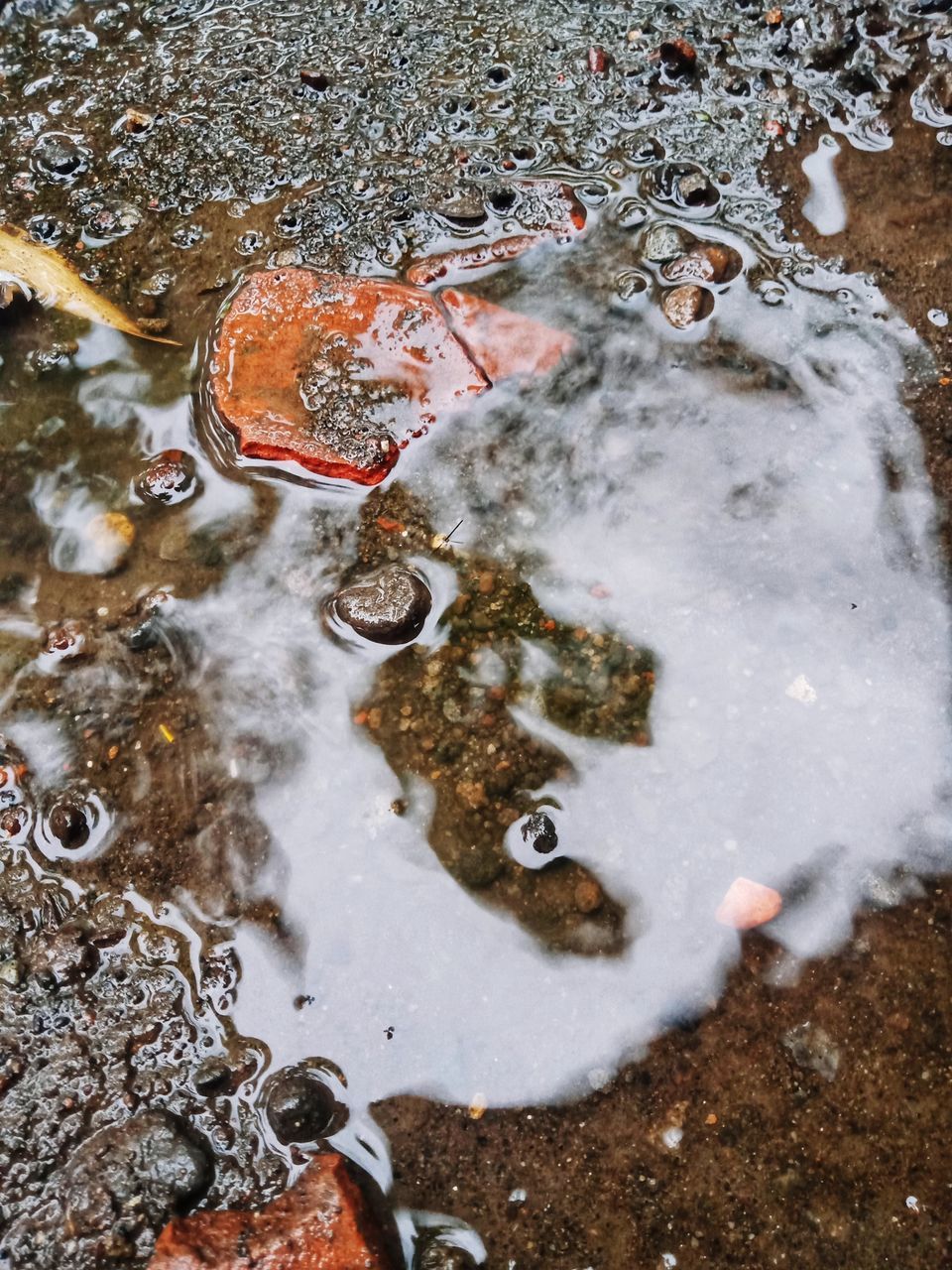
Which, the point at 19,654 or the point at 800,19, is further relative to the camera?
the point at 800,19

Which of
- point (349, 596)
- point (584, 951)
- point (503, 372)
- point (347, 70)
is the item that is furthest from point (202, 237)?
→ point (584, 951)

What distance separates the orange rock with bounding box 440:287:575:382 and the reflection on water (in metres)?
0.06

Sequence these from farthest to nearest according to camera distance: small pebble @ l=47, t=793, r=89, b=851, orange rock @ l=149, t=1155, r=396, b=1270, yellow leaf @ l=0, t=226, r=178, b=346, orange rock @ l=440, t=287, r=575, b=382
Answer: yellow leaf @ l=0, t=226, r=178, b=346, orange rock @ l=440, t=287, r=575, b=382, small pebble @ l=47, t=793, r=89, b=851, orange rock @ l=149, t=1155, r=396, b=1270

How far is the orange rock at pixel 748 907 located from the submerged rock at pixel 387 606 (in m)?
1.05

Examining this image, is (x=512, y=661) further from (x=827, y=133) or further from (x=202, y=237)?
(x=827, y=133)

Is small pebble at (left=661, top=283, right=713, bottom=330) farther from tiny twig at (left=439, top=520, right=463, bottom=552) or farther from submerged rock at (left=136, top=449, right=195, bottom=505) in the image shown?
submerged rock at (left=136, top=449, right=195, bottom=505)

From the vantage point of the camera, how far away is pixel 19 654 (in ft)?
8.41

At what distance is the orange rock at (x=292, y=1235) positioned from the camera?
1.92 m

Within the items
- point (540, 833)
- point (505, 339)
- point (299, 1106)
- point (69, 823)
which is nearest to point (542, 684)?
point (540, 833)

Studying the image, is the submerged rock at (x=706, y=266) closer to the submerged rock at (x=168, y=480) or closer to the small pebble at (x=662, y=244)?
the small pebble at (x=662, y=244)

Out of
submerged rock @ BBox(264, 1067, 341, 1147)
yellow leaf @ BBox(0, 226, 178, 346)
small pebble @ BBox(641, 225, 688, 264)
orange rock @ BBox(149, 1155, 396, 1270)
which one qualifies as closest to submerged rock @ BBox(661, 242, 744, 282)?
small pebble @ BBox(641, 225, 688, 264)

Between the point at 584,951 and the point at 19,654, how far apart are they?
5.65 feet

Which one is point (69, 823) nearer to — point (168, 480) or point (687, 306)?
point (168, 480)

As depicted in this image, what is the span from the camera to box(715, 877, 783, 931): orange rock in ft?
7.42
